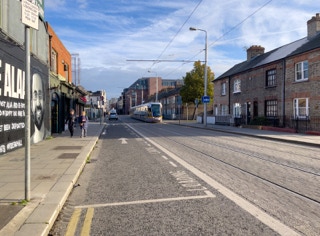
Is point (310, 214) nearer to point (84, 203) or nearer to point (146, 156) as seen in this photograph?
point (84, 203)

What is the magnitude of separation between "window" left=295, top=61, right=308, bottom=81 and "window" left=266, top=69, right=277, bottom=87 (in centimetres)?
325

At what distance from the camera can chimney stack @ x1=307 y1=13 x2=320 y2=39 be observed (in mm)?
28781

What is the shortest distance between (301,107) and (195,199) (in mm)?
22825

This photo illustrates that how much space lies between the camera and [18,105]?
1232 centimetres

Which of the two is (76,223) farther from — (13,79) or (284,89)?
(284,89)

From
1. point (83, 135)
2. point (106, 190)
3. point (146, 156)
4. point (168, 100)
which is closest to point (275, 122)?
point (83, 135)

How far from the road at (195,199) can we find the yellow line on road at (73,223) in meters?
0.01

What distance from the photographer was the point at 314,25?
28.9 metres

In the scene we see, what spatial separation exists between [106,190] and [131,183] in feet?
2.54

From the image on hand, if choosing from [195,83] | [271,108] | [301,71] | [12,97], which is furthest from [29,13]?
[195,83]

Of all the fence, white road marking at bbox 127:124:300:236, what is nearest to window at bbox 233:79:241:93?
the fence

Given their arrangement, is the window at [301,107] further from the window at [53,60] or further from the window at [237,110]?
the window at [53,60]

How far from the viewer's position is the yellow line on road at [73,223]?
15.1 feet

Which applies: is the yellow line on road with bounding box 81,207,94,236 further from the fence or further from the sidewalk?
the fence
